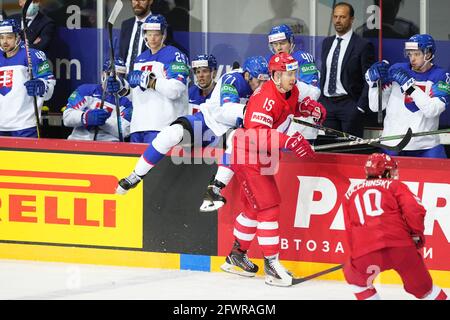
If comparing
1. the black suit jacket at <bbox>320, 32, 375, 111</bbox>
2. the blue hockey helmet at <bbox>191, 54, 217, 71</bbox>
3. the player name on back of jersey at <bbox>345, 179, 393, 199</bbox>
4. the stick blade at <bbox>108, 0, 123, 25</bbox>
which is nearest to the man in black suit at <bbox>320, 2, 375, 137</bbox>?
the black suit jacket at <bbox>320, 32, 375, 111</bbox>

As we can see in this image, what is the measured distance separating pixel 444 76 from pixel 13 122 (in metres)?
3.28

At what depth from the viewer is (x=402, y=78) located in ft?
33.3

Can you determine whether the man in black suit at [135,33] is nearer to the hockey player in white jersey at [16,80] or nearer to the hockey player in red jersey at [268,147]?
the hockey player in white jersey at [16,80]

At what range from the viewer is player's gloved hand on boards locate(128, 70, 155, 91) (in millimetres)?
10320

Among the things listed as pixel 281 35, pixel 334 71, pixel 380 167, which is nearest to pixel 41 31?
pixel 281 35

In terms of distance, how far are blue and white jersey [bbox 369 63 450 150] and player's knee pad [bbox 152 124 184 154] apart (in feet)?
4.98

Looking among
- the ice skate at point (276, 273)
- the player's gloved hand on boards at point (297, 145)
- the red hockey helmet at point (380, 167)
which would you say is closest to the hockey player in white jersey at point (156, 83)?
the player's gloved hand on boards at point (297, 145)

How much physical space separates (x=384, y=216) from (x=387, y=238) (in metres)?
0.13

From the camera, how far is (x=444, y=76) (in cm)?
1014

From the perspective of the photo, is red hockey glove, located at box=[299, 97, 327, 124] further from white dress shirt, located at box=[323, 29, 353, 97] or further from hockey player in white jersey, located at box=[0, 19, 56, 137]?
hockey player in white jersey, located at box=[0, 19, 56, 137]

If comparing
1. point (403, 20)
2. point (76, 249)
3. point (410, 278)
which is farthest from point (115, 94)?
point (410, 278)

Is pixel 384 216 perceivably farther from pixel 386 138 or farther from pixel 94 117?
pixel 94 117

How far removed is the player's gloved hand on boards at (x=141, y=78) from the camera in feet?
33.9

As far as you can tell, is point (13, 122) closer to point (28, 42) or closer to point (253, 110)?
point (28, 42)
